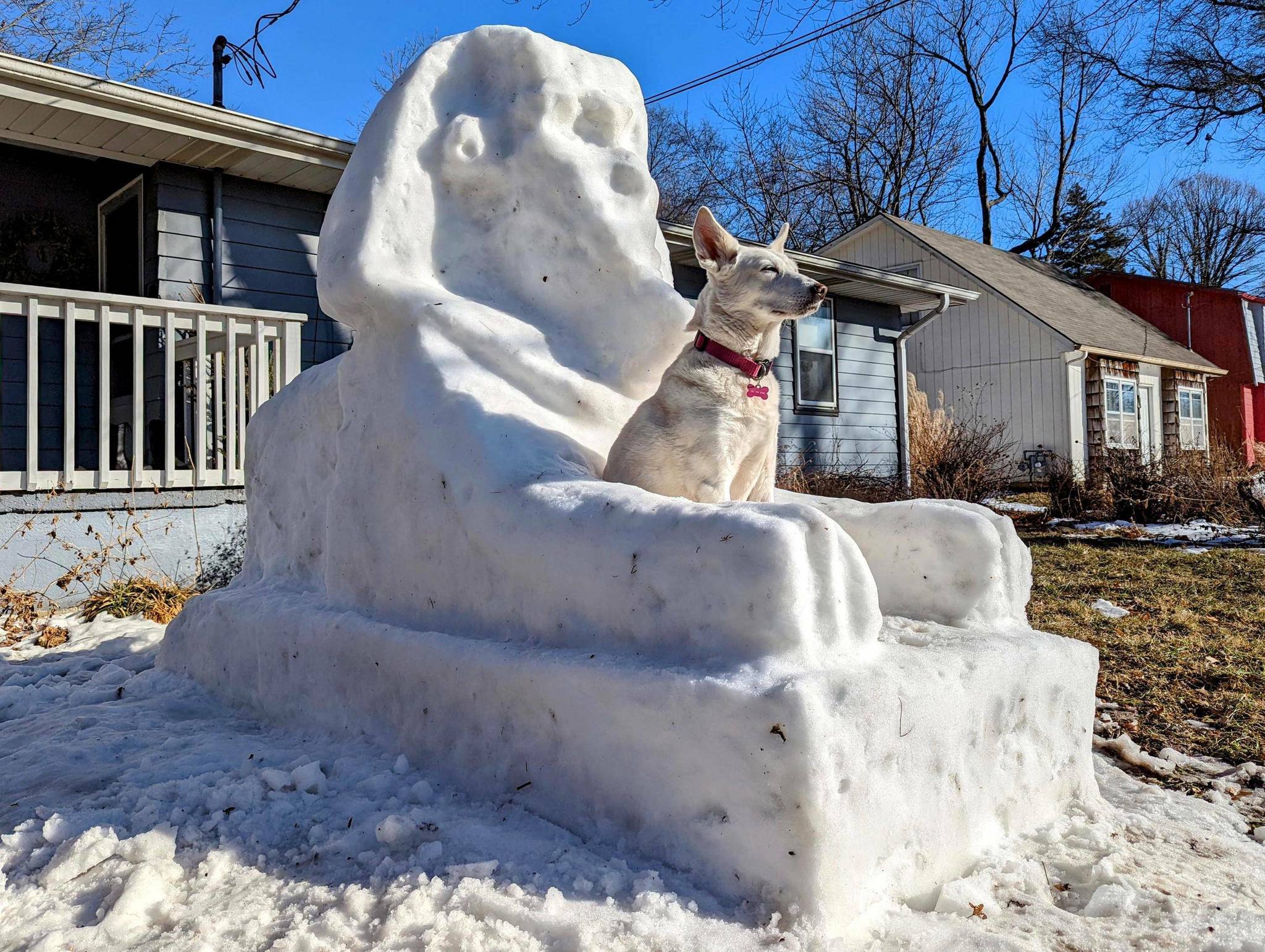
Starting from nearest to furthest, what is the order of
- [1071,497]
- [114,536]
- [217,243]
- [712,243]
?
[712,243] → [114,536] → [217,243] → [1071,497]

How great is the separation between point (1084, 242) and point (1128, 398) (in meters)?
11.3

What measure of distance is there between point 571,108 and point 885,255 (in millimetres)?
18159

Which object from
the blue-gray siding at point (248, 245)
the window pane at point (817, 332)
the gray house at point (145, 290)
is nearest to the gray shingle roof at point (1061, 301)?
the window pane at point (817, 332)

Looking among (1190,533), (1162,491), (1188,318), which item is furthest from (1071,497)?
(1188,318)

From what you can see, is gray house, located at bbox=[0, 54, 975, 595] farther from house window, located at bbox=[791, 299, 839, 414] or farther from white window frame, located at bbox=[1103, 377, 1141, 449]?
white window frame, located at bbox=[1103, 377, 1141, 449]

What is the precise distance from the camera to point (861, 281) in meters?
13.5

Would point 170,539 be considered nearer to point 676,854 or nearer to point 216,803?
point 216,803

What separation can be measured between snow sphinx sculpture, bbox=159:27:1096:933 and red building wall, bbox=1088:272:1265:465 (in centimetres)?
2534

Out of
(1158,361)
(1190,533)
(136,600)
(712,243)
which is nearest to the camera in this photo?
(712,243)

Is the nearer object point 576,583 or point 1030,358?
point 576,583

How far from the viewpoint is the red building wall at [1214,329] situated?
23.8 m

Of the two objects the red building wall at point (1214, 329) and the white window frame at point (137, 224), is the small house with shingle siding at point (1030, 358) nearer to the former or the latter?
the red building wall at point (1214, 329)

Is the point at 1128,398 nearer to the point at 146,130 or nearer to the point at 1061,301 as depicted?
the point at 1061,301

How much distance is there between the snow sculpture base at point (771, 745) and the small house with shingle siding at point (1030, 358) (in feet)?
54.2
